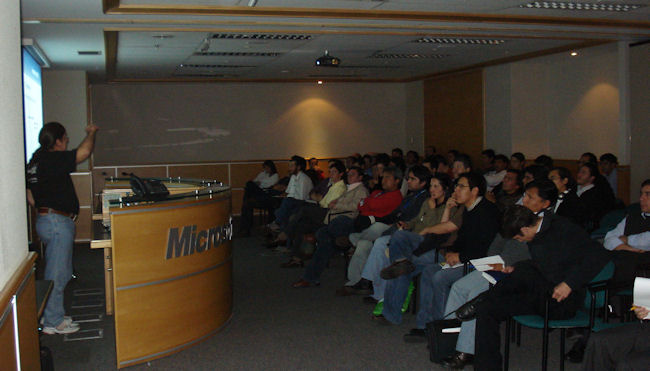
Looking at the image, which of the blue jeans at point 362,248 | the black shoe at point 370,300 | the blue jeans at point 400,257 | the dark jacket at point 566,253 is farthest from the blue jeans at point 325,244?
the dark jacket at point 566,253

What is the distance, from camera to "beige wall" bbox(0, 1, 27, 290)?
2.55 metres

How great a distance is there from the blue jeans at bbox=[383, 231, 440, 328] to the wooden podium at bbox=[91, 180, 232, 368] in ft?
4.87

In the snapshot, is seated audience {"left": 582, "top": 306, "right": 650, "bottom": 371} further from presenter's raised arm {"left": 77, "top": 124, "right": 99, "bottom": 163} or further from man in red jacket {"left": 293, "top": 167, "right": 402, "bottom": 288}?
presenter's raised arm {"left": 77, "top": 124, "right": 99, "bottom": 163}

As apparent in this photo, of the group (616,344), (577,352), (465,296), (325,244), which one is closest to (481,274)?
(465,296)

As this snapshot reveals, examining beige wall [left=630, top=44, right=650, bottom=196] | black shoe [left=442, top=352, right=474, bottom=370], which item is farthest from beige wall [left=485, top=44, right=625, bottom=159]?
black shoe [left=442, top=352, right=474, bottom=370]

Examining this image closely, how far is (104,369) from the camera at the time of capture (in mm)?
4398

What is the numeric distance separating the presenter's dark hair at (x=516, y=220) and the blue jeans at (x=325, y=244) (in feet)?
9.72

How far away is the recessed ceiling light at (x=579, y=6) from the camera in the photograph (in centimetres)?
675

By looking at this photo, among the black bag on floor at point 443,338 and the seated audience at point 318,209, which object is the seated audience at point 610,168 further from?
the black bag on floor at point 443,338

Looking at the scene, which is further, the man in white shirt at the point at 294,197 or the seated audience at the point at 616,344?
the man in white shirt at the point at 294,197

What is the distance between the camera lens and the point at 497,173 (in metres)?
9.58

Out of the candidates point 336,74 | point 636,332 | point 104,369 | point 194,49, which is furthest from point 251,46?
point 636,332

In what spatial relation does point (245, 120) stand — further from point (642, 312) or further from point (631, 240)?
point (642, 312)

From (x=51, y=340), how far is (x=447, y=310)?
3214mm
